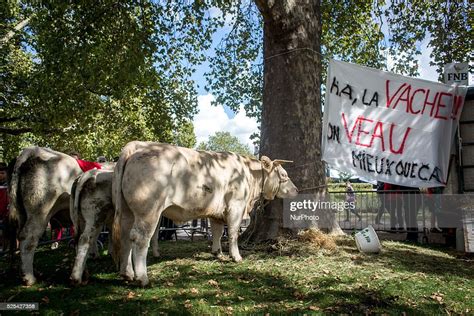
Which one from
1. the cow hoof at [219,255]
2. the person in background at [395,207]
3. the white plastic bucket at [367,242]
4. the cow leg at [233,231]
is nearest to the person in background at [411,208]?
the person in background at [395,207]

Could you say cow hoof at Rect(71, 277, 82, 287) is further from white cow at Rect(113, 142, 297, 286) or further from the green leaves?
the green leaves

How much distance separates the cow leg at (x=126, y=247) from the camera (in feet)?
17.7

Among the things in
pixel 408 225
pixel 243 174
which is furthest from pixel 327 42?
pixel 243 174

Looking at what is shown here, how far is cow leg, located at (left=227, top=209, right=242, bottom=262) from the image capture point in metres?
A: 6.61

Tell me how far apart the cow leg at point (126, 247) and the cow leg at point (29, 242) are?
49.8 inches

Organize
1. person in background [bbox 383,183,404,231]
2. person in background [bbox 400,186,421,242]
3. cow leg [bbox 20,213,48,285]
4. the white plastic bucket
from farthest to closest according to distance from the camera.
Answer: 1. person in background [bbox 383,183,404,231]
2. person in background [bbox 400,186,421,242]
3. the white plastic bucket
4. cow leg [bbox 20,213,48,285]

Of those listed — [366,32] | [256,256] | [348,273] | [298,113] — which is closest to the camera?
[348,273]

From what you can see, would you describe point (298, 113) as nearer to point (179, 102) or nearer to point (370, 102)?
point (370, 102)

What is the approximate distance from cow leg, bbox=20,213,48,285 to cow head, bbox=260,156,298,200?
3.96 m

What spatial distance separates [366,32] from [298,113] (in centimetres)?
1012

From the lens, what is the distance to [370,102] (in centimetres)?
689

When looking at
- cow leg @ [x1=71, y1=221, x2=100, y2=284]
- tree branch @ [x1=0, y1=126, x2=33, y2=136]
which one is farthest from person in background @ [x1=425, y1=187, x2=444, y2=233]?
tree branch @ [x1=0, y1=126, x2=33, y2=136]

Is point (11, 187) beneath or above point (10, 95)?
beneath

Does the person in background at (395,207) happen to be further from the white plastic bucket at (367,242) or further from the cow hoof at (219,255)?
the cow hoof at (219,255)
